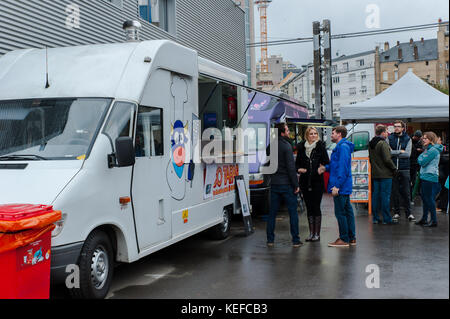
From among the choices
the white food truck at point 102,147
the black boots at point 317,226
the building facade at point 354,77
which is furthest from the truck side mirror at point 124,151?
the building facade at point 354,77

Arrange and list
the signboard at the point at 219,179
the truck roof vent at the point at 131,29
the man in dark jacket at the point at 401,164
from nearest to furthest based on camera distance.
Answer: the truck roof vent at the point at 131,29, the signboard at the point at 219,179, the man in dark jacket at the point at 401,164

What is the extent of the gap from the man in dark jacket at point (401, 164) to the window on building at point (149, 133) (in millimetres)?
5710

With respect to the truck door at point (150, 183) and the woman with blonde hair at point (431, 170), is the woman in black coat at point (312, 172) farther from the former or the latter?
the truck door at point (150, 183)

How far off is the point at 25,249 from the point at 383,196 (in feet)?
23.7

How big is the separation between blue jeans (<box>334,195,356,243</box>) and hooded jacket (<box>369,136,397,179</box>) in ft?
6.62

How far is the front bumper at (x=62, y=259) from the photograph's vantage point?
462 centimetres

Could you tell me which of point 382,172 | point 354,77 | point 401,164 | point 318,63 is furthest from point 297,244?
point 354,77

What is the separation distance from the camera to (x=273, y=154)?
8219mm

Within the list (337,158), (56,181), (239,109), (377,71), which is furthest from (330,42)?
(377,71)

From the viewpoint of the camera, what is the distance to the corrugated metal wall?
9258 mm

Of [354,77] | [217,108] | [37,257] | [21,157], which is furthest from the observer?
[354,77]

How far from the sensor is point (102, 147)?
17.1 ft

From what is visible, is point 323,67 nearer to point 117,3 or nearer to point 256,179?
point 117,3
